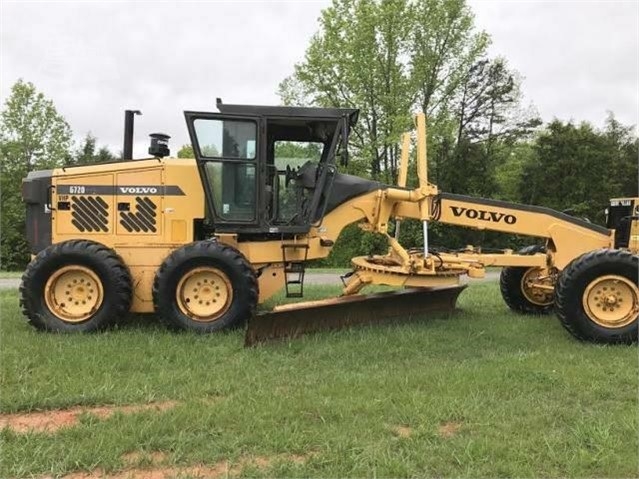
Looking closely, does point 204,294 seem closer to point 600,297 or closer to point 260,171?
point 260,171

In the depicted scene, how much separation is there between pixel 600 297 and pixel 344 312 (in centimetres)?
297

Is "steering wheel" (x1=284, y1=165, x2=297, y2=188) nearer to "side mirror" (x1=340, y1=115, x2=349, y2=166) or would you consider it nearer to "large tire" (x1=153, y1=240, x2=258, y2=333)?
"side mirror" (x1=340, y1=115, x2=349, y2=166)

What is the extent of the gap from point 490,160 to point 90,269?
28.6m

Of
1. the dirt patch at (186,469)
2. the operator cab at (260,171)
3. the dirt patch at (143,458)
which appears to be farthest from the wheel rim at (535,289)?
the dirt patch at (143,458)

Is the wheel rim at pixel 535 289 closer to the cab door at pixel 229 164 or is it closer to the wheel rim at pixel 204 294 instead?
the cab door at pixel 229 164

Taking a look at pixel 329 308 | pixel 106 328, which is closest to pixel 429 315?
pixel 329 308

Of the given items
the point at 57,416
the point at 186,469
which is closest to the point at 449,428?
the point at 186,469

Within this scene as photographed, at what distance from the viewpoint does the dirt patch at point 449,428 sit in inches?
167

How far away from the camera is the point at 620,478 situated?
12.2 ft

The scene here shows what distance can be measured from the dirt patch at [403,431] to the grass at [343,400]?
2cm

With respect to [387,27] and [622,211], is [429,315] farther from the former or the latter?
[387,27]

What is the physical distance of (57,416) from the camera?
460cm

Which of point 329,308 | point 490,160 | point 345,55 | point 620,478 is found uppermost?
point 345,55

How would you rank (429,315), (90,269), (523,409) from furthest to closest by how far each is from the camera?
(429,315) → (90,269) → (523,409)
